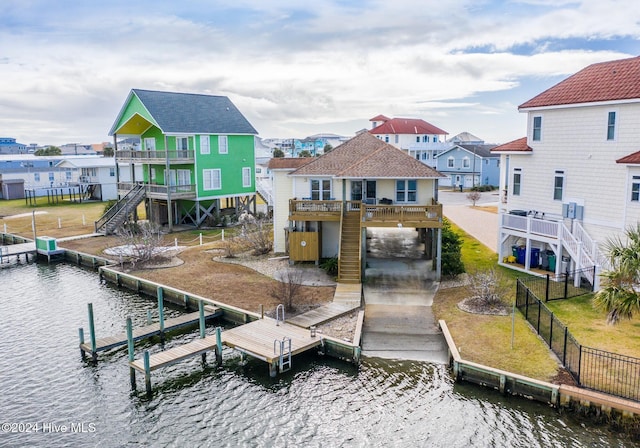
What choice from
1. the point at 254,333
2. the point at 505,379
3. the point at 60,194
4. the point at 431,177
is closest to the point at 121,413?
the point at 254,333

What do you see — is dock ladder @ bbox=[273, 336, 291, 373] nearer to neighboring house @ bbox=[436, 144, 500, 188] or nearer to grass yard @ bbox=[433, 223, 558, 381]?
grass yard @ bbox=[433, 223, 558, 381]

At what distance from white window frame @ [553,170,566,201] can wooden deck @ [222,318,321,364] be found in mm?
16025

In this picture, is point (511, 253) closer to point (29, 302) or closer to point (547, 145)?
point (547, 145)

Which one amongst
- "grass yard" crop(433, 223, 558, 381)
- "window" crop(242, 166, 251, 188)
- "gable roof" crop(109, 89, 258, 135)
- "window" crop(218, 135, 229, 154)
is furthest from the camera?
"window" crop(242, 166, 251, 188)

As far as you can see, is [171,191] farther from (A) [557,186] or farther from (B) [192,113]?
(A) [557,186]

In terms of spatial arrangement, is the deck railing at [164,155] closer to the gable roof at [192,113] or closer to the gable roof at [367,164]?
the gable roof at [192,113]

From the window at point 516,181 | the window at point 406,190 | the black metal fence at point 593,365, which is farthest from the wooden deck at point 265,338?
the window at point 516,181

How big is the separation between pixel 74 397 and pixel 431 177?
2002cm

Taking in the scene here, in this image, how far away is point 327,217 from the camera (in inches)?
1144

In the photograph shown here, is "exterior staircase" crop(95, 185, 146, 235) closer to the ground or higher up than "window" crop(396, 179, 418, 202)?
closer to the ground

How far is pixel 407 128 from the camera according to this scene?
3556 inches

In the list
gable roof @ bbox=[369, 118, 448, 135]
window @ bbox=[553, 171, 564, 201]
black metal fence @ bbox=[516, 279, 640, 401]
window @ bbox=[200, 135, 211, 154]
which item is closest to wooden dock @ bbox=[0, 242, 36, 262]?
window @ bbox=[200, 135, 211, 154]

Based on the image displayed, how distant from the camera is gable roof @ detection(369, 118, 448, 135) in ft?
295

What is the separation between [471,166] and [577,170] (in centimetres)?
4766
